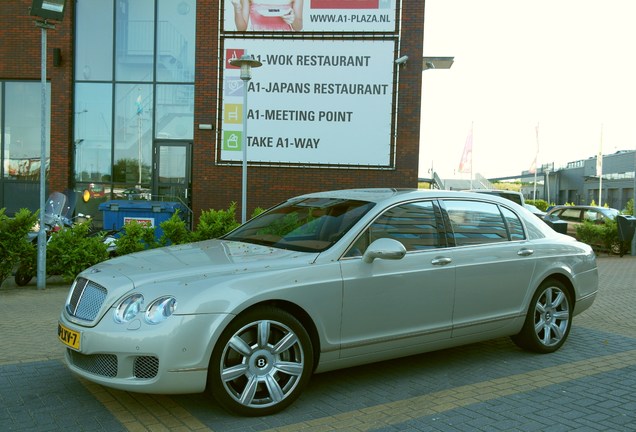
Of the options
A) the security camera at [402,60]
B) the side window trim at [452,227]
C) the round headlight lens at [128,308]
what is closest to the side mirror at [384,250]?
the side window trim at [452,227]

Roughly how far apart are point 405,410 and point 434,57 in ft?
47.0

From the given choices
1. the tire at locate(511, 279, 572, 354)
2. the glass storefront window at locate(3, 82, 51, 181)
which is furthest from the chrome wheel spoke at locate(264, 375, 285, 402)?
the glass storefront window at locate(3, 82, 51, 181)

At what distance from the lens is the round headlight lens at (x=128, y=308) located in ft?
13.1

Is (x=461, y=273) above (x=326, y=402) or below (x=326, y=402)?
above

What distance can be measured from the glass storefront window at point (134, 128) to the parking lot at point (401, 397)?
36.2 feet

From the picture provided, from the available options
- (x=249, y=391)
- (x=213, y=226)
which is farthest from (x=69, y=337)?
(x=213, y=226)

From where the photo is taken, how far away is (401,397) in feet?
15.4

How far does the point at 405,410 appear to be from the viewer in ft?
14.4

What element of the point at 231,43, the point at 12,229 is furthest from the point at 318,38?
the point at 12,229

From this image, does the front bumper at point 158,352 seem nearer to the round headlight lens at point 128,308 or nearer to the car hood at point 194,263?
the round headlight lens at point 128,308

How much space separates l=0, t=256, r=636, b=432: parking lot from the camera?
410 cm

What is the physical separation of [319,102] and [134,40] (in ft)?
18.4

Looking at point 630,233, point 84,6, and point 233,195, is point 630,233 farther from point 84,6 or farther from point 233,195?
point 84,6

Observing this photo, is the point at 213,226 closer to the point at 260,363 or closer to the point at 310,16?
the point at 260,363
